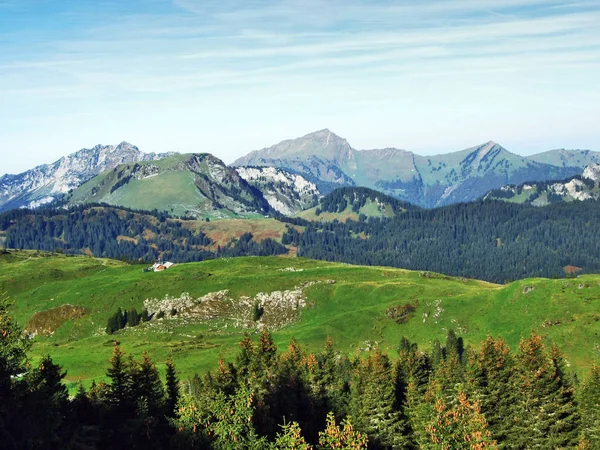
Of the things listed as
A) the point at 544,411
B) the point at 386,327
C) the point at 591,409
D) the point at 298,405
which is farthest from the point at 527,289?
→ the point at 298,405

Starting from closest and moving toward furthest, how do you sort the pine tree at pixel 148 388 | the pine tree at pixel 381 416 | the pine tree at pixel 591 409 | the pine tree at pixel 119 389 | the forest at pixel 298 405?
1. the forest at pixel 298 405
2. the pine tree at pixel 119 389
3. the pine tree at pixel 148 388
4. the pine tree at pixel 591 409
5. the pine tree at pixel 381 416

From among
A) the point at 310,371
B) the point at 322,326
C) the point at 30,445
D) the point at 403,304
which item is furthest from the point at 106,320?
the point at 30,445

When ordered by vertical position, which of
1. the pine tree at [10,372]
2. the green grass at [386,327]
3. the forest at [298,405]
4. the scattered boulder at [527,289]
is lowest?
the green grass at [386,327]

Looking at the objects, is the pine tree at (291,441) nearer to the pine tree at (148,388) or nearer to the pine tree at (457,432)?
the pine tree at (457,432)

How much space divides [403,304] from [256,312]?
154ft

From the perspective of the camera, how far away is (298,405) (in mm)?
78188

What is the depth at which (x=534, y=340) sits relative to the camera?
77.1 meters

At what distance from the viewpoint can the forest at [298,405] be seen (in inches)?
1905

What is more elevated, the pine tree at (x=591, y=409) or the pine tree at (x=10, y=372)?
the pine tree at (x=10, y=372)

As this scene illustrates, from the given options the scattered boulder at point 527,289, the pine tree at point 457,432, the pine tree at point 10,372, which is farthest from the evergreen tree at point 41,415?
the scattered boulder at point 527,289

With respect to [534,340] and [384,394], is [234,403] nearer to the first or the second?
[384,394]

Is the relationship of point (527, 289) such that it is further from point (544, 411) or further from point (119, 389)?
point (119, 389)

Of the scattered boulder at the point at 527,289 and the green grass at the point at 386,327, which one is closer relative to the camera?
the green grass at the point at 386,327

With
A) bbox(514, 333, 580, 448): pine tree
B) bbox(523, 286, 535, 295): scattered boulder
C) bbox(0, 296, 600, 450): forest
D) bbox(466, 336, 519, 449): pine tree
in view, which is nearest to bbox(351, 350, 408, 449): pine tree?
bbox(0, 296, 600, 450): forest
